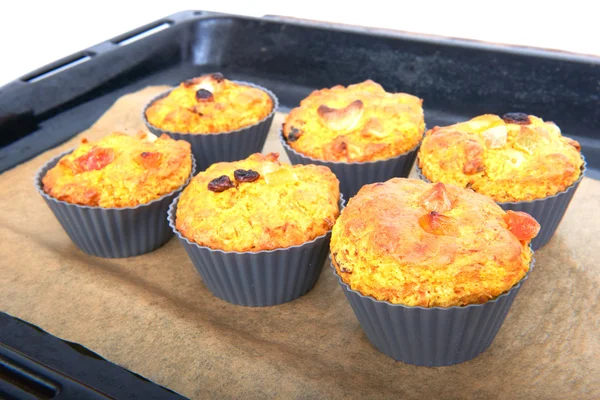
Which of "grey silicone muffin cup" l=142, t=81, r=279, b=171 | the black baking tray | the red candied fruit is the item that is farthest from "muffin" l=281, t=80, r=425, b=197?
the black baking tray

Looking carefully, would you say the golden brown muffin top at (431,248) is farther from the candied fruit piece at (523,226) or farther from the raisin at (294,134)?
the raisin at (294,134)

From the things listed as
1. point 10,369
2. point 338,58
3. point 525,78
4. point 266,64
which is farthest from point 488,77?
point 10,369

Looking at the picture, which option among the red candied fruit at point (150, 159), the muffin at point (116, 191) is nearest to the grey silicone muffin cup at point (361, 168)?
the muffin at point (116, 191)

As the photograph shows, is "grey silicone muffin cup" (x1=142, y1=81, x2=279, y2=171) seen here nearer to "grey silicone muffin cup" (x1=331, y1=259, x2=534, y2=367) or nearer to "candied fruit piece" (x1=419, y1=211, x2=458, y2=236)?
"grey silicone muffin cup" (x1=331, y1=259, x2=534, y2=367)

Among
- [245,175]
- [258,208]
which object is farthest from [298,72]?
[258,208]

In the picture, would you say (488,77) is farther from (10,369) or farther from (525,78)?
(10,369)
